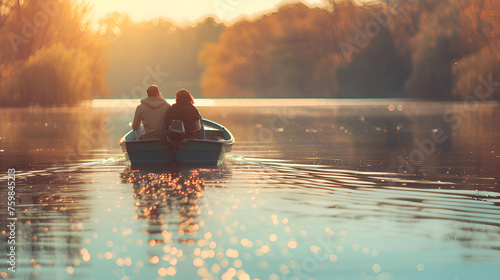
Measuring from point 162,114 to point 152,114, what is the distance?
0.72 feet

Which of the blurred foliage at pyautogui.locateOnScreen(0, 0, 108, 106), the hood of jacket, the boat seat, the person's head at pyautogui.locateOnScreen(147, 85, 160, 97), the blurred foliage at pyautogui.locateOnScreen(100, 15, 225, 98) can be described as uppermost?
the blurred foliage at pyautogui.locateOnScreen(100, 15, 225, 98)

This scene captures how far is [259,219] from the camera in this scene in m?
10.5

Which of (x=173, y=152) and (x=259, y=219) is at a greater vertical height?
(x=173, y=152)

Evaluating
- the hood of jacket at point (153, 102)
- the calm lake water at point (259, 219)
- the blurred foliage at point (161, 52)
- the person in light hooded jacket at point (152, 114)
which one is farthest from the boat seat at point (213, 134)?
the blurred foliage at point (161, 52)

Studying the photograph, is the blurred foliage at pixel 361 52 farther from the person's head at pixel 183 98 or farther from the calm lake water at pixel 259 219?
A: the calm lake water at pixel 259 219

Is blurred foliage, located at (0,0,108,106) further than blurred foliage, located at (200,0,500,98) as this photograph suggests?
No

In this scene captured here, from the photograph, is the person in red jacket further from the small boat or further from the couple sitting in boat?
the small boat

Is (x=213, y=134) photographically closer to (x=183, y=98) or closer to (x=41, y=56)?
(x=183, y=98)

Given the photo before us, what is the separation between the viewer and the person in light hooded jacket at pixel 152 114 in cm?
1702

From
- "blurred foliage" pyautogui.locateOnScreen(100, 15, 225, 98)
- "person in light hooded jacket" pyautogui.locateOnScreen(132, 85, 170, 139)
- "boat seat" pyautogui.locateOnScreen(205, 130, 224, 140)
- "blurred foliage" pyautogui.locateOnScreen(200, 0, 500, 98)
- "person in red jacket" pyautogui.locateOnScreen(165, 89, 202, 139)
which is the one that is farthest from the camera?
"blurred foliage" pyautogui.locateOnScreen(100, 15, 225, 98)

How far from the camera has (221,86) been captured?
97.4m

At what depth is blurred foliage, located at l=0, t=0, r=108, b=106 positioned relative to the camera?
2088 inches

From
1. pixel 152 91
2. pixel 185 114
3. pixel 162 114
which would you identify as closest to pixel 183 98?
pixel 185 114

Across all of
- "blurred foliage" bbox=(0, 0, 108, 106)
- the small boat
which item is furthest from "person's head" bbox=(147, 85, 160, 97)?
"blurred foliage" bbox=(0, 0, 108, 106)
